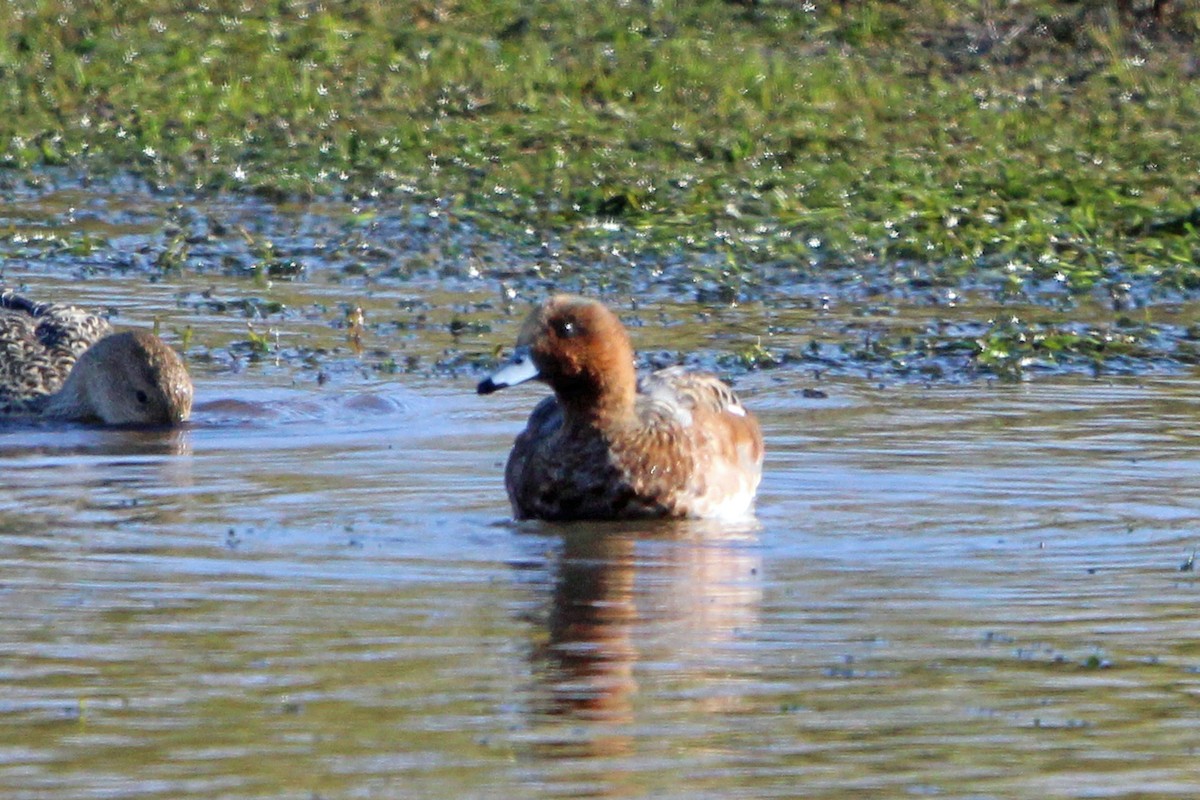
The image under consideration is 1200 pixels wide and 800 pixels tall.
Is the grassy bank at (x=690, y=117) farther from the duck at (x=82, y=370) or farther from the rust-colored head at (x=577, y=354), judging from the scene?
the rust-colored head at (x=577, y=354)

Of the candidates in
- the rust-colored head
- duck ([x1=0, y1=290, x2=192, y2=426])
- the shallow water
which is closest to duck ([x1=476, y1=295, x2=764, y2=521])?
the rust-colored head

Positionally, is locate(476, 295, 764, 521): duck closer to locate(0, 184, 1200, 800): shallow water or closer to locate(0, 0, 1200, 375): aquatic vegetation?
locate(0, 184, 1200, 800): shallow water

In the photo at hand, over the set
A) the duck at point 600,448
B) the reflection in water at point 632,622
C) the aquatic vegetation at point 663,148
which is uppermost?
the aquatic vegetation at point 663,148

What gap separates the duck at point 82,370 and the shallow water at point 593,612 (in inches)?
6.1

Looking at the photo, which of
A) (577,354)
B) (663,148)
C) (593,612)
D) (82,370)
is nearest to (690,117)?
(663,148)

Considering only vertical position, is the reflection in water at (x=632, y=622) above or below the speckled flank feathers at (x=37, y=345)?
below

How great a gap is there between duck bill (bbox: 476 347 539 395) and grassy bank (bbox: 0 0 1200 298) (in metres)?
5.16

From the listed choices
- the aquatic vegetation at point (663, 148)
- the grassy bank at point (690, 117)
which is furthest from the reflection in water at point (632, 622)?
the grassy bank at point (690, 117)

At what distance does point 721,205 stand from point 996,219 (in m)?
1.44

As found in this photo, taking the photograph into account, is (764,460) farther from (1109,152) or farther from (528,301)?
(1109,152)

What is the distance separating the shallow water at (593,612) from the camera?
471 cm

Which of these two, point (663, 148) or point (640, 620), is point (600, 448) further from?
point (663, 148)

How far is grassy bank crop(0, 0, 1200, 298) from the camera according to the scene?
13180mm

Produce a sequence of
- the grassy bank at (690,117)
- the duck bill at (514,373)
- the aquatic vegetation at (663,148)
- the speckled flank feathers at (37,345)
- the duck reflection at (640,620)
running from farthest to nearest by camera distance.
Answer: the grassy bank at (690,117) → the aquatic vegetation at (663,148) → the speckled flank feathers at (37,345) → the duck bill at (514,373) → the duck reflection at (640,620)
